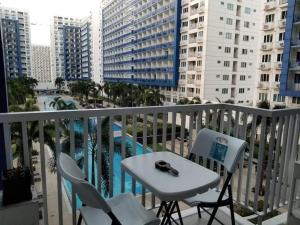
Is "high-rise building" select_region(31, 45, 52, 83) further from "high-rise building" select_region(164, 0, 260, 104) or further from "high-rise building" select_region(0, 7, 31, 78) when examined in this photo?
"high-rise building" select_region(164, 0, 260, 104)

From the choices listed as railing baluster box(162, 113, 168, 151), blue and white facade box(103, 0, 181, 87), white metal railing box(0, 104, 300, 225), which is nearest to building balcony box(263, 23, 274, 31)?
white metal railing box(0, 104, 300, 225)

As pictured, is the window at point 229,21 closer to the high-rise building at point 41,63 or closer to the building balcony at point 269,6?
the building balcony at point 269,6

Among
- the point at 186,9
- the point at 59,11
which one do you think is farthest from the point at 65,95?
the point at 186,9

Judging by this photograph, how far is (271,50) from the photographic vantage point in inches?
122

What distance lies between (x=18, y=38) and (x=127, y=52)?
7627 millimetres

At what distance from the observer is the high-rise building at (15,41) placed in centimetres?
186

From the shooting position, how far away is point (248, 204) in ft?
7.63

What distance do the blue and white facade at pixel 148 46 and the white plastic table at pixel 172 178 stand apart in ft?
17.1

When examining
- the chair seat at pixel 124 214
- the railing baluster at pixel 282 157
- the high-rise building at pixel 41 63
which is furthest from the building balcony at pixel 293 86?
the high-rise building at pixel 41 63

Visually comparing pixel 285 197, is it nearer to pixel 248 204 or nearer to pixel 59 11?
pixel 248 204

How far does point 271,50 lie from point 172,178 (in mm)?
2753

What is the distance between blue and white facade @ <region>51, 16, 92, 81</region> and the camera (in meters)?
3.13

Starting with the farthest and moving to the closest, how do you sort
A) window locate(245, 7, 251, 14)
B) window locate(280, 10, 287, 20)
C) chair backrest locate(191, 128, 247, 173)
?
window locate(245, 7, 251, 14) → window locate(280, 10, 287, 20) → chair backrest locate(191, 128, 247, 173)

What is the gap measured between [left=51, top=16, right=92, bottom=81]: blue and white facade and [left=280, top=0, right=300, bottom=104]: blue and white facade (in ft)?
9.59
